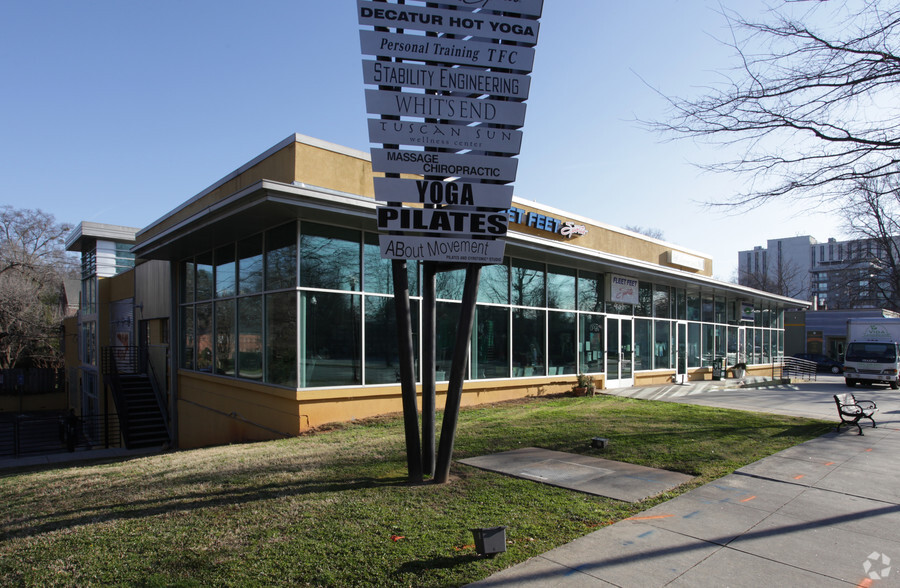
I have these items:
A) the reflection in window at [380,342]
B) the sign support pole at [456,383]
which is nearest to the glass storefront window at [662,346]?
the reflection in window at [380,342]

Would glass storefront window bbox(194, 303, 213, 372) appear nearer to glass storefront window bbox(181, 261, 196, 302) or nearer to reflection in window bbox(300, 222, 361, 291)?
glass storefront window bbox(181, 261, 196, 302)

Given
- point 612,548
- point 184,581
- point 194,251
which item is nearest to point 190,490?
point 184,581

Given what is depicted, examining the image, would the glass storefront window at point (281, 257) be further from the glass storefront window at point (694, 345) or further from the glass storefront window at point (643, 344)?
the glass storefront window at point (694, 345)

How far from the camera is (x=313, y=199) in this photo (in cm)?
1030

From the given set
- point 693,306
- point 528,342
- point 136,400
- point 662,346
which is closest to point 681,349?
point 662,346

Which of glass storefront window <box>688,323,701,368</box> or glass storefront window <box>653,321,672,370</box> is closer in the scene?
glass storefront window <box>653,321,672,370</box>

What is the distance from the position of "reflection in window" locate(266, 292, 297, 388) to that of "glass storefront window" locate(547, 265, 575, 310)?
7.94 m

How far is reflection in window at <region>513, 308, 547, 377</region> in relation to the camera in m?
15.5

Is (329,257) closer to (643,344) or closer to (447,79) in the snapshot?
(447,79)

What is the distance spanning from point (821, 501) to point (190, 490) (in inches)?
269

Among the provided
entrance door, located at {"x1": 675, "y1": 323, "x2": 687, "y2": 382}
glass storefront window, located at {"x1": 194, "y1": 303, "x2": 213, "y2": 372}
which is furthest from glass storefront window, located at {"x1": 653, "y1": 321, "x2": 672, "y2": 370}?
glass storefront window, located at {"x1": 194, "y1": 303, "x2": 213, "y2": 372}

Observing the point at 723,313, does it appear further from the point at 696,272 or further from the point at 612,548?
the point at 612,548

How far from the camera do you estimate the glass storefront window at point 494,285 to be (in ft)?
48.0

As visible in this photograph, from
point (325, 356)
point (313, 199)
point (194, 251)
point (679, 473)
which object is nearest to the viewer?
point (679, 473)
